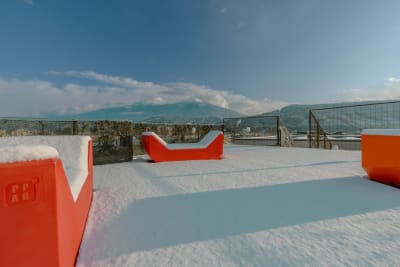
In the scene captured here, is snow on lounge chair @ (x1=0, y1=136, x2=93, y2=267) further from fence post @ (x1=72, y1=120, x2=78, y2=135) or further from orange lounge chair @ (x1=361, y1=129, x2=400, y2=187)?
fence post @ (x1=72, y1=120, x2=78, y2=135)

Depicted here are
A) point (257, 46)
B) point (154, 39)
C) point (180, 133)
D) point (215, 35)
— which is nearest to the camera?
point (180, 133)

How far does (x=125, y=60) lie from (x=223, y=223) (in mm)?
15389

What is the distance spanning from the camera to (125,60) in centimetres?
1450

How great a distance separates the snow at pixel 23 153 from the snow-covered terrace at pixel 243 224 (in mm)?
905

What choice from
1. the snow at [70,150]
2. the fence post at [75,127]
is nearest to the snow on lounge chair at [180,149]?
the fence post at [75,127]

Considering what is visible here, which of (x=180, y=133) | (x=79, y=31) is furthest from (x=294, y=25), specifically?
(x=79, y=31)

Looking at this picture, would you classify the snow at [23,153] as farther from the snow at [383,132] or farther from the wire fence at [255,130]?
the wire fence at [255,130]

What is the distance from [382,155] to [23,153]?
13.8 feet

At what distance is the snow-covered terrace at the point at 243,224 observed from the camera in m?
1.34

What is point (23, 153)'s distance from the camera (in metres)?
0.82

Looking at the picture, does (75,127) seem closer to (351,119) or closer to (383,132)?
(383,132)

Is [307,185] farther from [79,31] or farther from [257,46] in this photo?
[79,31]

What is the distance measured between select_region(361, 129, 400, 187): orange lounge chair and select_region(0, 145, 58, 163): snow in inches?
159

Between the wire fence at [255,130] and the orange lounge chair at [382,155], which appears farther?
the wire fence at [255,130]
